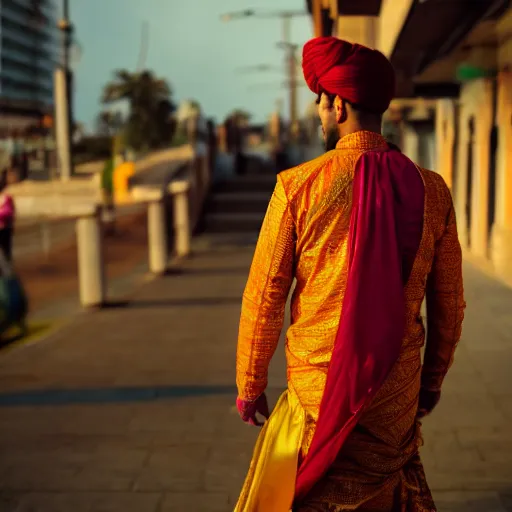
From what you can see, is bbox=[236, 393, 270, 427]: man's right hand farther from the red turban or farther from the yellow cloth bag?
the red turban

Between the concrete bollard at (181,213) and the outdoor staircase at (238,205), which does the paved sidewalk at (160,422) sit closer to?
the concrete bollard at (181,213)

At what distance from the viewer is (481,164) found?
14805 millimetres

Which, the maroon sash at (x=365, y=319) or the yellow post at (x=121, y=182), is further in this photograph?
the yellow post at (x=121, y=182)

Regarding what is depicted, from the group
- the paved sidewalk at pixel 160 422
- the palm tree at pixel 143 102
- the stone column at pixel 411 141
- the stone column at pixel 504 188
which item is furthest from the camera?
the palm tree at pixel 143 102

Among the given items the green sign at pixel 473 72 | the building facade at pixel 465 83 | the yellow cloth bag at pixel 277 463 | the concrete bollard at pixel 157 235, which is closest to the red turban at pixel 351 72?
the yellow cloth bag at pixel 277 463

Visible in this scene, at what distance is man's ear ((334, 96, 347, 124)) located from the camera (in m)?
2.34

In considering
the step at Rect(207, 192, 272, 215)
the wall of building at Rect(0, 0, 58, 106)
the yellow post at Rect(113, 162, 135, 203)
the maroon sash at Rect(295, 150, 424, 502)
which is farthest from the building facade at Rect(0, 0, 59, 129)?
the maroon sash at Rect(295, 150, 424, 502)

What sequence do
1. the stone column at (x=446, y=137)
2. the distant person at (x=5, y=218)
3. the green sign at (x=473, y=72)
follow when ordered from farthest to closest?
the stone column at (x=446, y=137), the distant person at (x=5, y=218), the green sign at (x=473, y=72)

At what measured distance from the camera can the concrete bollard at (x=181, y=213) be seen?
16.6 metres

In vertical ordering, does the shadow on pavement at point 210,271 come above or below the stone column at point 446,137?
below

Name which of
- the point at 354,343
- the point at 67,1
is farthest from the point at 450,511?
the point at 67,1

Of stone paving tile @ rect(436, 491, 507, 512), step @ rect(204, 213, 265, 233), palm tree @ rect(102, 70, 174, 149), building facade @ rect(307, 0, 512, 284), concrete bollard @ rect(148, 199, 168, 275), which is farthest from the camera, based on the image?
palm tree @ rect(102, 70, 174, 149)

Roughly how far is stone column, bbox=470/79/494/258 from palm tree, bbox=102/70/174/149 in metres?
43.2

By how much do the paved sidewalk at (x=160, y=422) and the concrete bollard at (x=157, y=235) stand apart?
482 cm
